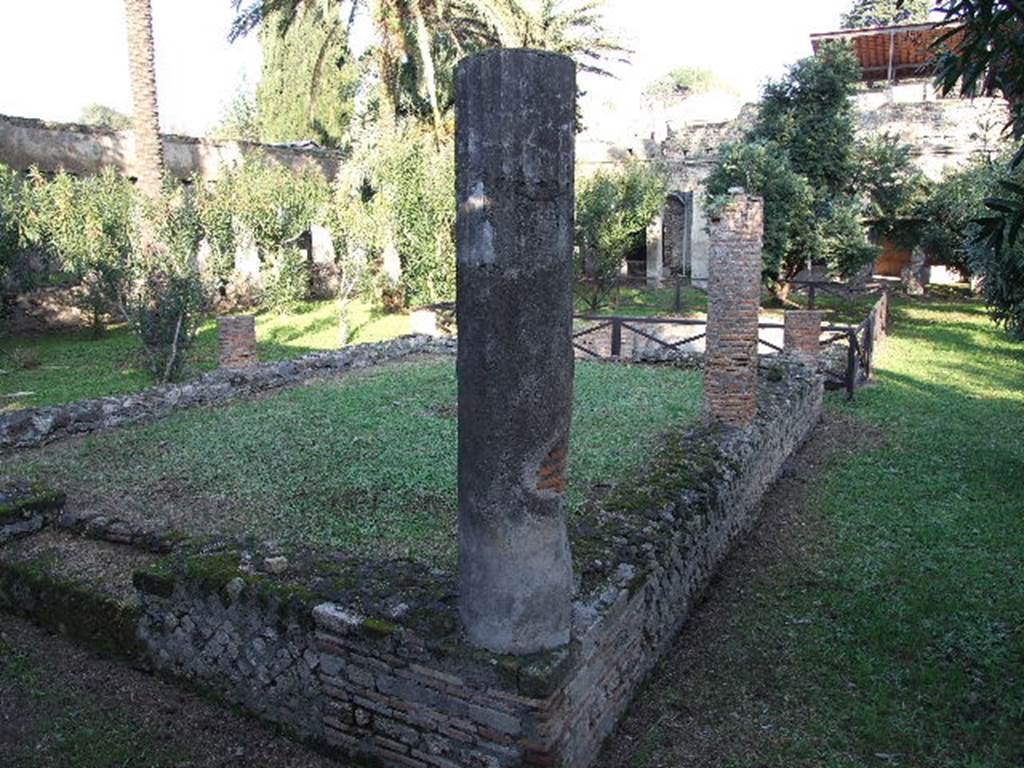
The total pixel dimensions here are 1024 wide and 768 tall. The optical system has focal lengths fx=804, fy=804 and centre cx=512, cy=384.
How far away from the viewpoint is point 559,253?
129 inches

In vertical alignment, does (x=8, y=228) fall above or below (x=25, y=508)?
above

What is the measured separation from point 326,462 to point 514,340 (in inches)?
168

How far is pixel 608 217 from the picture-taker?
18547mm

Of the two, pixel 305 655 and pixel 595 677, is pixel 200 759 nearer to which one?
pixel 305 655

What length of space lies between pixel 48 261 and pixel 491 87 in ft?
47.1

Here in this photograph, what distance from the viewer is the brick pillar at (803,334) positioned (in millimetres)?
11703

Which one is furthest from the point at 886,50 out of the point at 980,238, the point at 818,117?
the point at 980,238

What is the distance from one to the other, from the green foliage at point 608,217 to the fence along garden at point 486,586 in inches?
542

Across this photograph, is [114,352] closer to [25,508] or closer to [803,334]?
[25,508]

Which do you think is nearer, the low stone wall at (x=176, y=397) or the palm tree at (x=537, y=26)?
the low stone wall at (x=176, y=397)

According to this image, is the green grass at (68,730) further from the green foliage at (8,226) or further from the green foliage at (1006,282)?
the green foliage at (8,226)

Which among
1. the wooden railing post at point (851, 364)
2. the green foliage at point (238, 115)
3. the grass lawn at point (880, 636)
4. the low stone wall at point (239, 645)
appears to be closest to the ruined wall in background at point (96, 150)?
the wooden railing post at point (851, 364)

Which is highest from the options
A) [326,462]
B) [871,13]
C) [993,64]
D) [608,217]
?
[871,13]

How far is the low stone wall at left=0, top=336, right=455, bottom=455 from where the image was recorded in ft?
26.5
